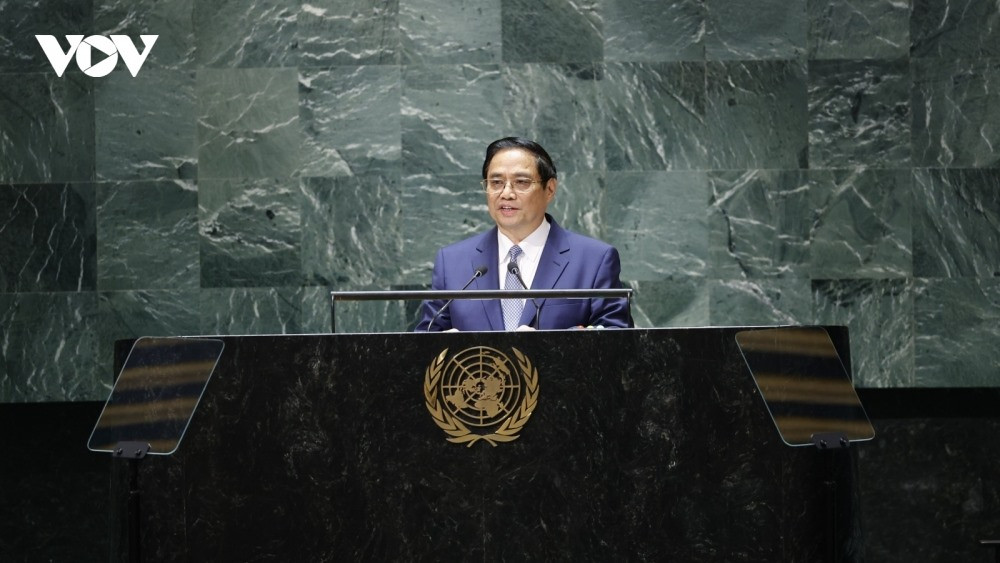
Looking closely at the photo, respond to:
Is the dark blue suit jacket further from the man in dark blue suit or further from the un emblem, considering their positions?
the un emblem

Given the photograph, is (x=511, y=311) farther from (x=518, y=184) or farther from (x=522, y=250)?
(x=518, y=184)

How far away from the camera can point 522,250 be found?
14.3ft

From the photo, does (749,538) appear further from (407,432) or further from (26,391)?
(26,391)

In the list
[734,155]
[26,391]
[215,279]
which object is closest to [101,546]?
[26,391]

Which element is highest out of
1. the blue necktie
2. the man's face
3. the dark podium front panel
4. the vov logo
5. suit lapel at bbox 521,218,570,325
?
the vov logo

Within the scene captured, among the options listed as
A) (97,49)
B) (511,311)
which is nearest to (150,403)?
(511,311)

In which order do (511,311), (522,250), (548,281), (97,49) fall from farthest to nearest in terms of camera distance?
(97,49) → (522,250) → (548,281) → (511,311)

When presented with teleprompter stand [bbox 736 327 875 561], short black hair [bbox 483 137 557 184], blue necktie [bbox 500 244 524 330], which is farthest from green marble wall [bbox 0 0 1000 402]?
teleprompter stand [bbox 736 327 875 561]

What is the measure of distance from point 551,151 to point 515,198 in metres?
1.56

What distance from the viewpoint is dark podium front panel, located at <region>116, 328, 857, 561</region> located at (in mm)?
3201

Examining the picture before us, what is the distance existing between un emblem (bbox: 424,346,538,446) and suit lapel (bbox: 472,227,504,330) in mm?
780

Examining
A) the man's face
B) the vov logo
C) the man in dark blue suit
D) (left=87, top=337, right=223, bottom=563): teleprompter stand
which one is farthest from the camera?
the vov logo

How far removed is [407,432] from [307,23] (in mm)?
3232

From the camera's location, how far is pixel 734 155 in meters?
5.90
